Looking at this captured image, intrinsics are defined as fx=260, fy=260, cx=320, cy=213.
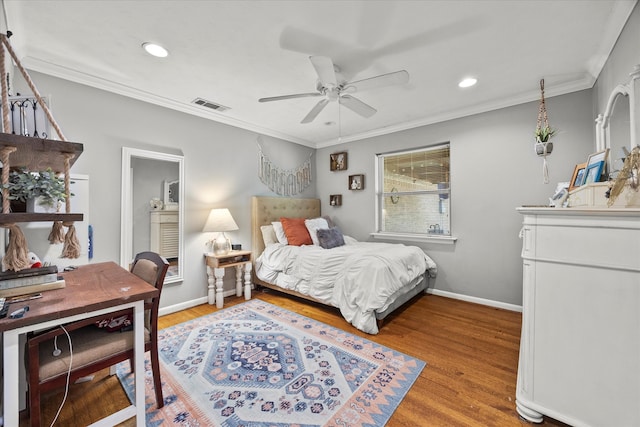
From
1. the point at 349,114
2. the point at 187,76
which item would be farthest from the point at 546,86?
the point at 187,76

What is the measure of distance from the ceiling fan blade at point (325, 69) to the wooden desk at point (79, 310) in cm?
181

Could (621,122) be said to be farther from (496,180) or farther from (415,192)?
(415,192)

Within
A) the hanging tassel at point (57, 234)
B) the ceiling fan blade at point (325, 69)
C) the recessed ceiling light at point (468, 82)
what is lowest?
the hanging tassel at point (57, 234)

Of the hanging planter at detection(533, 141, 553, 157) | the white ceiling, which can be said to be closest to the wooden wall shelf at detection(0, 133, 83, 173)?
the white ceiling

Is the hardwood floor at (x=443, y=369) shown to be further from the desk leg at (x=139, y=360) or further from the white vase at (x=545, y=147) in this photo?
the white vase at (x=545, y=147)

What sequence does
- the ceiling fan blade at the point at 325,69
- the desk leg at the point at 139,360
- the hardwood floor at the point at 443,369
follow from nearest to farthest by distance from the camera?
Answer: the desk leg at the point at 139,360
the hardwood floor at the point at 443,369
the ceiling fan blade at the point at 325,69

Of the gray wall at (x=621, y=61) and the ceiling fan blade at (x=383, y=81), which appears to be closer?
the gray wall at (x=621, y=61)

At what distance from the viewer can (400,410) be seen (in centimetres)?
158

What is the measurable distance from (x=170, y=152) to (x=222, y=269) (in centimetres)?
154

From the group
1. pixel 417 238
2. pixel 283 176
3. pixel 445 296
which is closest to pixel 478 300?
pixel 445 296

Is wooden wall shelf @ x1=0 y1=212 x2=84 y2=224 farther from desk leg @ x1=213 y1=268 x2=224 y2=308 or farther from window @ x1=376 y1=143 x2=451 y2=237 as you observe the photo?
window @ x1=376 y1=143 x2=451 y2=237

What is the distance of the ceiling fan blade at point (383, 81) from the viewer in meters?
1.97

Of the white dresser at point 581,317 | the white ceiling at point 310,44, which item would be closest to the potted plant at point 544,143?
the white ceiling at point 310,44

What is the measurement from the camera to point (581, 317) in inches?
51.9
